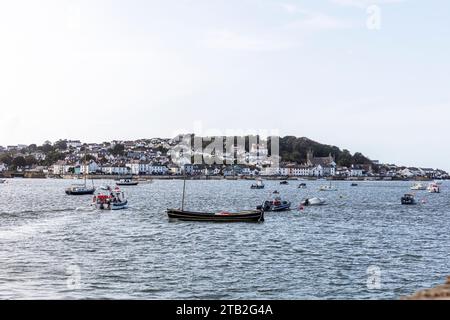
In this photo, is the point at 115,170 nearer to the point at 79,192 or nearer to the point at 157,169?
the point at 157,169

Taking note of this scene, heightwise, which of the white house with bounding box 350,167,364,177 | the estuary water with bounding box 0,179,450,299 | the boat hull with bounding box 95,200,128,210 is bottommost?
the estuary water with bounding box 0,179,450,299

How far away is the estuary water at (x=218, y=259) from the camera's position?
659 inches

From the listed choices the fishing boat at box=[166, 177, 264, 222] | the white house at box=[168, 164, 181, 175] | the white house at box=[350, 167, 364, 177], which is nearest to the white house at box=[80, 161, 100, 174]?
the white house at box=[168, 164, 181, 175]

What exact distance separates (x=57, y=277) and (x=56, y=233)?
15394 millimetres

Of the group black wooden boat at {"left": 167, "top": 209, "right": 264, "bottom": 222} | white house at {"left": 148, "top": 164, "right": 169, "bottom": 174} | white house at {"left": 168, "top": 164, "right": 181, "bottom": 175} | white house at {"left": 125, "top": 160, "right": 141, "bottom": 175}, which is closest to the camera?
black wooden boat at {"left": 167, "top": 209, "right": 264, "bottom": 222}

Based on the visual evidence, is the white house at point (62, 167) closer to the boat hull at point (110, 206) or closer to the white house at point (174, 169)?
the white house at point (174, 169)

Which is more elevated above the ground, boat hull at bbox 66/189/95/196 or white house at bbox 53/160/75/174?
white house at bbox 53/160/75/174

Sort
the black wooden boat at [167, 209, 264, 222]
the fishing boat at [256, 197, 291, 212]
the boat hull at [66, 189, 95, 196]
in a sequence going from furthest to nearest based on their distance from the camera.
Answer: the boat hull at [66, 189, 95, 196]
the fishing boat at [256, 197, 291, 212]
the black wooden boat at [167, 209, 264, 222]

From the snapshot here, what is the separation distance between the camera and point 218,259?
23.2 metres

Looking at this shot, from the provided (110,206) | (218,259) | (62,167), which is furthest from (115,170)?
(218,259)

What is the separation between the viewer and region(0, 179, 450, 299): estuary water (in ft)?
54.9

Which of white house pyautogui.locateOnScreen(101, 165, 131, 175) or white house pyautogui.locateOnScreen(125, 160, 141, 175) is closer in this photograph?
white house pyautogui.locateOnScreen(125, 160, 141, 175)

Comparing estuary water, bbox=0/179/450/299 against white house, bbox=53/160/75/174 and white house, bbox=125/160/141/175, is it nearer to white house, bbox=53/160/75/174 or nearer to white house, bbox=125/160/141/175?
white house, bbox=125/160/141/175

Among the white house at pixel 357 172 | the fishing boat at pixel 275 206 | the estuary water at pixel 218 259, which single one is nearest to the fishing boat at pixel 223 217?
the estuary water at pixel 218 259
